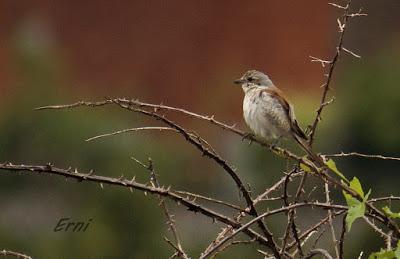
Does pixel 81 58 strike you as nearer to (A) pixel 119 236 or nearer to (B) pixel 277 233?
(A) pixel 119 236

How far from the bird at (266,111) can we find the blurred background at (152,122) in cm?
97

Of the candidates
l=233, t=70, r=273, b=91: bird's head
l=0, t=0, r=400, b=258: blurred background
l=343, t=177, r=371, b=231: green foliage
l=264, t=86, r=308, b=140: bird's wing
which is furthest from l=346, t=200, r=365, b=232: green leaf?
l=0, t=0, r=400, b=258: blurred background

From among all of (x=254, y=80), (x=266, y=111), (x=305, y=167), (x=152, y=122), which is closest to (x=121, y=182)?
(x=305, y=167)

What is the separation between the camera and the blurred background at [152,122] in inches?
229

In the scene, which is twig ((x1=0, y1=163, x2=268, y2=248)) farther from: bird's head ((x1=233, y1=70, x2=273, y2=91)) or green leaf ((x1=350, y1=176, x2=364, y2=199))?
bird's head ((x1=233, y1=70, x2=273, y2=91))

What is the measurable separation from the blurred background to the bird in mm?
973

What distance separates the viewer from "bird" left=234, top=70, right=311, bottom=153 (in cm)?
356

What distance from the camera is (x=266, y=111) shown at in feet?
12.1

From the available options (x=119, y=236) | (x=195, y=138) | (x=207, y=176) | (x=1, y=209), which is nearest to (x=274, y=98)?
(x=195, y=138)

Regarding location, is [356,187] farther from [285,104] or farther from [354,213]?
[285,104]

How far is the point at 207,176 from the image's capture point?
25.6ft

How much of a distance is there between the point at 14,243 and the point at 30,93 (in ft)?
3.88

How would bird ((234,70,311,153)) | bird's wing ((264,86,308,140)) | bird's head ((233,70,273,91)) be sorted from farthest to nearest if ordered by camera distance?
bird's head ((233,70,273,91)), bird ((234,70,311,153)), bird's wing ((264,86,308,140))

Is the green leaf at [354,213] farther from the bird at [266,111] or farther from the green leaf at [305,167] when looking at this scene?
the bird at [266,111]
